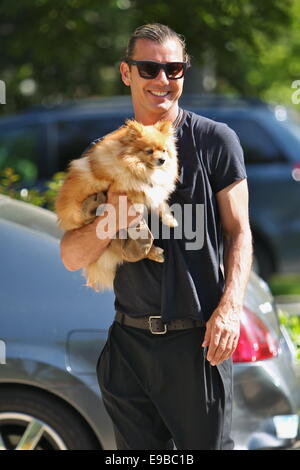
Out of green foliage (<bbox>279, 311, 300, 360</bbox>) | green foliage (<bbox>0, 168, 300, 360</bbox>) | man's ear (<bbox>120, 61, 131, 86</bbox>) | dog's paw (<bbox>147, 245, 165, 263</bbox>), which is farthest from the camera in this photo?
green foliage (<bbox>279, 311, 300, 360</bbox>)

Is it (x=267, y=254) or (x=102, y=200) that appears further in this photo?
(x=267, y=254)

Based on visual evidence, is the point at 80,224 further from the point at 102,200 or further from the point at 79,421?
the point at 79,421

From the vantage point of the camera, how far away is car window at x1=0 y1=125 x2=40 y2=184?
989 cm

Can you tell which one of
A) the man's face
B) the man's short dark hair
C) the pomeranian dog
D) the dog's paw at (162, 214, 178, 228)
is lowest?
the dog's paw at (162, 214, 178, 228)

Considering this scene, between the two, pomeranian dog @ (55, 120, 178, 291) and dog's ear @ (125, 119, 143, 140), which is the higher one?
dog's ear @ (125, 119, 143, 140)

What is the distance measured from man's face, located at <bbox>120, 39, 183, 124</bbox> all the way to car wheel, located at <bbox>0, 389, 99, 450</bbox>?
4.73ft

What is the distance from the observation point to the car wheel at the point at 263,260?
9727 mm

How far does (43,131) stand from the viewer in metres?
10.0

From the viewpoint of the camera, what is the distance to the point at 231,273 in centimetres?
306

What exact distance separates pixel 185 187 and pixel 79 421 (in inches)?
52.6

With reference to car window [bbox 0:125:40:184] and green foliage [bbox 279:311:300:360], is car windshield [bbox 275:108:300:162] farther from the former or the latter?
green foliage [bbox 279:311:300:360]

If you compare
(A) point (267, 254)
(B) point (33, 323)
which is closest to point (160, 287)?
(B) point (33, 323)

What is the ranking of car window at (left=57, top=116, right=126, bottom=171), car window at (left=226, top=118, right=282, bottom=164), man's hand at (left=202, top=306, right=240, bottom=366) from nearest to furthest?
man's hand at (left=202, top=306, right=240, bottom=366) < car window at (left=226, top=118, right=282, bottom=164) < car window at (left=57, top=116, right=126, bottom=171)

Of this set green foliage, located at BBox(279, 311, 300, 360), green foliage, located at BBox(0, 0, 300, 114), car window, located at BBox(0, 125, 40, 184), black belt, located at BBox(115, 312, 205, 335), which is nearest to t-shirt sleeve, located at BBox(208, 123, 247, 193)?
black belt, located at BBox(115, 312, 205, 335)
